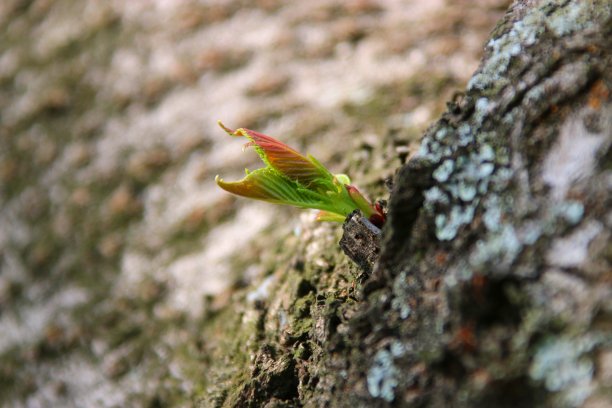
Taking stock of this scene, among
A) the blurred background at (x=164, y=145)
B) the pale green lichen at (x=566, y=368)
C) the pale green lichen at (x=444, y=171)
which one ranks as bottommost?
the blurred background at (x=164, y=145)

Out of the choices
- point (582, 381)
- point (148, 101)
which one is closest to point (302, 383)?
point (582, 381)

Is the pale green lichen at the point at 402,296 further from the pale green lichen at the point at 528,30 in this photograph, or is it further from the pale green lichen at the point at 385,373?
the pale green lichen at the point at 528,30

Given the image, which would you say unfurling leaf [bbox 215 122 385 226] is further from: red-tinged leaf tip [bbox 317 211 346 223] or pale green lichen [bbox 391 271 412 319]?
pale green lichen [bbox 391 271 412 319]

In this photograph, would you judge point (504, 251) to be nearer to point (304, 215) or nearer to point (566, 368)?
point (566, 368)

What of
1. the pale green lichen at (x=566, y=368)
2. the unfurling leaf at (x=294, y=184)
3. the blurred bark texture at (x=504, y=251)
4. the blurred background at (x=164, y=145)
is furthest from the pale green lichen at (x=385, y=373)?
the blurred background at (x=164, y=145)

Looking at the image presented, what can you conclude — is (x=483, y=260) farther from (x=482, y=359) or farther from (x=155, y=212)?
(x=155, y=212)
